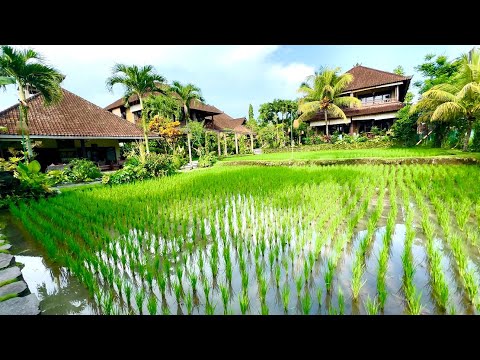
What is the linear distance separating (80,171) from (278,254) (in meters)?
11.1

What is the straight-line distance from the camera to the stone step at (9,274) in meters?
2.36

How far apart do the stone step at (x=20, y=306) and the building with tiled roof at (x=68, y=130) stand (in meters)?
10.4

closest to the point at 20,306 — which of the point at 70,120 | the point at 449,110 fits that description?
the point at 70,120

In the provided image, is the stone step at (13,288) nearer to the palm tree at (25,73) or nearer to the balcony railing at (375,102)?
the palm tree at (25,73)

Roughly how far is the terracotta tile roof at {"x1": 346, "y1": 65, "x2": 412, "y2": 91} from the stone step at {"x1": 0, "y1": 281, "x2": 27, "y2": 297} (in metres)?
24.4

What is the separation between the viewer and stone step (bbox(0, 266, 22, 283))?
2359 mm

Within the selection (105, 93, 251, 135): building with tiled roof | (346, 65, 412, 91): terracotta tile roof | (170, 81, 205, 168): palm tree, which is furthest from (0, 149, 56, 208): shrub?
(346, 65, 412, 91): terracotta tile roof

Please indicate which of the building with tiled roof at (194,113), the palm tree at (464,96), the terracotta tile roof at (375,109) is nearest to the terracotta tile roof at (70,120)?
the building with tiled roof at (194,113)

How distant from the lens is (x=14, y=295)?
6.78 feet

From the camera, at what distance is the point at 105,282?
251 cm
